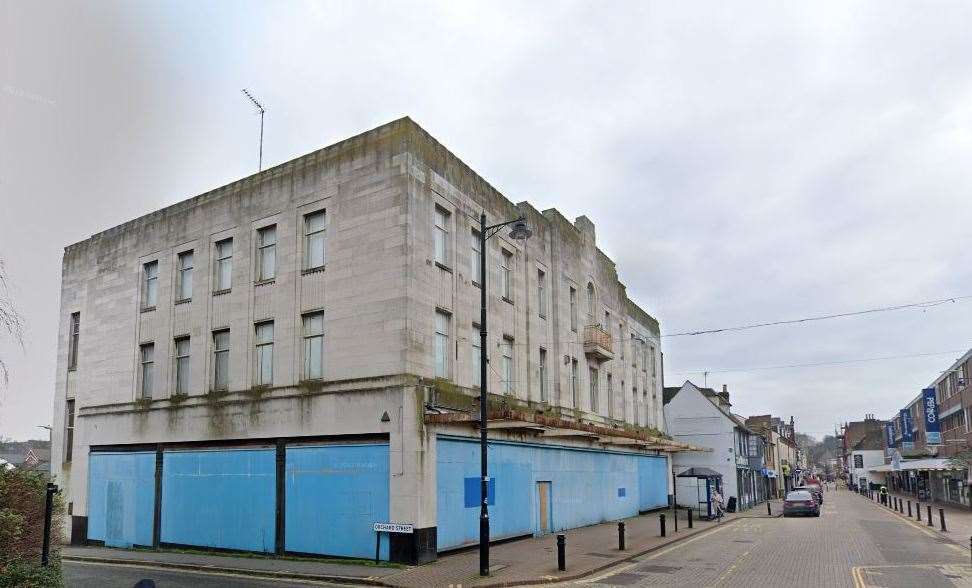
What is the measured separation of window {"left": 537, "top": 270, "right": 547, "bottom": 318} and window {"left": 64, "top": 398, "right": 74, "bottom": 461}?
67.6 feet

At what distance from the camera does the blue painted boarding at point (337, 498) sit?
70.3 feet

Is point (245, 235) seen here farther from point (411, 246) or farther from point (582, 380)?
point (582, 380)

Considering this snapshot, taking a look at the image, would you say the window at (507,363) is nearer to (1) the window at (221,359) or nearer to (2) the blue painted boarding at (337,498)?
(2) the blue painted boarding at (337,498)

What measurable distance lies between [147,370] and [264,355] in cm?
692

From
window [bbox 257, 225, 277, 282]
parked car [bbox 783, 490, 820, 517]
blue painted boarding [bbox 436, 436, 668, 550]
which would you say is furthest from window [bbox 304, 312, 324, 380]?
parked car [bbox 783, 490, 820, 517]

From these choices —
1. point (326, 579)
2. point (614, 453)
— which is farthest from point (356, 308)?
point (614, 453)

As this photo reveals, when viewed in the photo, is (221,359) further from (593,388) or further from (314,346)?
A: (593,388)

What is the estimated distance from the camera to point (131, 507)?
2747 cm

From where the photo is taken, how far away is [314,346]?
78.9 ft

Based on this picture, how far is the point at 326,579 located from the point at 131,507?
12470mm

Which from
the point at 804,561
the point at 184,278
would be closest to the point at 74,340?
the point at 184,278

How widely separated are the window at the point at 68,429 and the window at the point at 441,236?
19099 mm

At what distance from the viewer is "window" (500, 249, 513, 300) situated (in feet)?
94.3

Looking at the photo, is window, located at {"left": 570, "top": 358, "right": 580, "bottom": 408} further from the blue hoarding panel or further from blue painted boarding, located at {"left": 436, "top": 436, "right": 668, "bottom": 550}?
the blue hoarding panel
